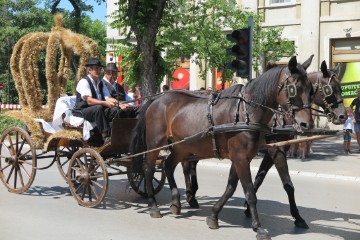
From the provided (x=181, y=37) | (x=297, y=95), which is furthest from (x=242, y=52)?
(x=181, y=37)

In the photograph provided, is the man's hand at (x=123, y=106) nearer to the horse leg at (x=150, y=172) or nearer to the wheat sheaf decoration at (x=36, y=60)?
the horse leg at (x=150, y=172)

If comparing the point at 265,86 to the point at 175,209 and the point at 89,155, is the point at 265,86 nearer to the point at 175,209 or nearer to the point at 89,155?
the point at 175,209

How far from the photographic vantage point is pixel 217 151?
22.8 ft

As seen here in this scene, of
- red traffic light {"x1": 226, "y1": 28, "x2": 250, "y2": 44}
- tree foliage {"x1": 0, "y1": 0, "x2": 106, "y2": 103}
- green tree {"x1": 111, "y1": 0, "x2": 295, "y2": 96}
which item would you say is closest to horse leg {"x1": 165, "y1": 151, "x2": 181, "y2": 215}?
red traffic light {"x1": 226, "y1": 28, "x2": 250, "y2": 44}

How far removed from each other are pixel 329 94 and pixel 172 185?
2.82 meters

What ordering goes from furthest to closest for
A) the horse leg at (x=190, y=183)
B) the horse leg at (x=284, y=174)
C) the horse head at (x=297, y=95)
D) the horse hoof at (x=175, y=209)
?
the horse leg at (x=190, y=183)
the horse hoof at (x=175, y=209)
the horse leg at (x=284, y=174)
the horse head at (x=297, y=95)

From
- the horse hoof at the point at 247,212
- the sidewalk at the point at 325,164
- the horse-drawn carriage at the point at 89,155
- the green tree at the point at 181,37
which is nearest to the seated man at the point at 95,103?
the horse-drawn carriage at the point at 89,155

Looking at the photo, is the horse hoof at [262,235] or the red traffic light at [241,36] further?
the red traffic light at [241,36]

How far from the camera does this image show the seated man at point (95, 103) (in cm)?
820

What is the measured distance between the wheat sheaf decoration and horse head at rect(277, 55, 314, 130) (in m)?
4.41

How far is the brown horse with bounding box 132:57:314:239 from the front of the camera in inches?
244

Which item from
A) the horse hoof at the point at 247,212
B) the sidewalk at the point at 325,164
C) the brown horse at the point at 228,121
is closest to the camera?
the brown horse at the point at 228,121

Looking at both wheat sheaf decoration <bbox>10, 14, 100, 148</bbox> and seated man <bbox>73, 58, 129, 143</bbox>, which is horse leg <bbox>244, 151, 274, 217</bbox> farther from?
wheat sheaf decoration <bbox>10, 14, 100, 148</bbox>

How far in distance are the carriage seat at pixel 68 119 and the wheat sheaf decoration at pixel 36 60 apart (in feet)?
2.49
